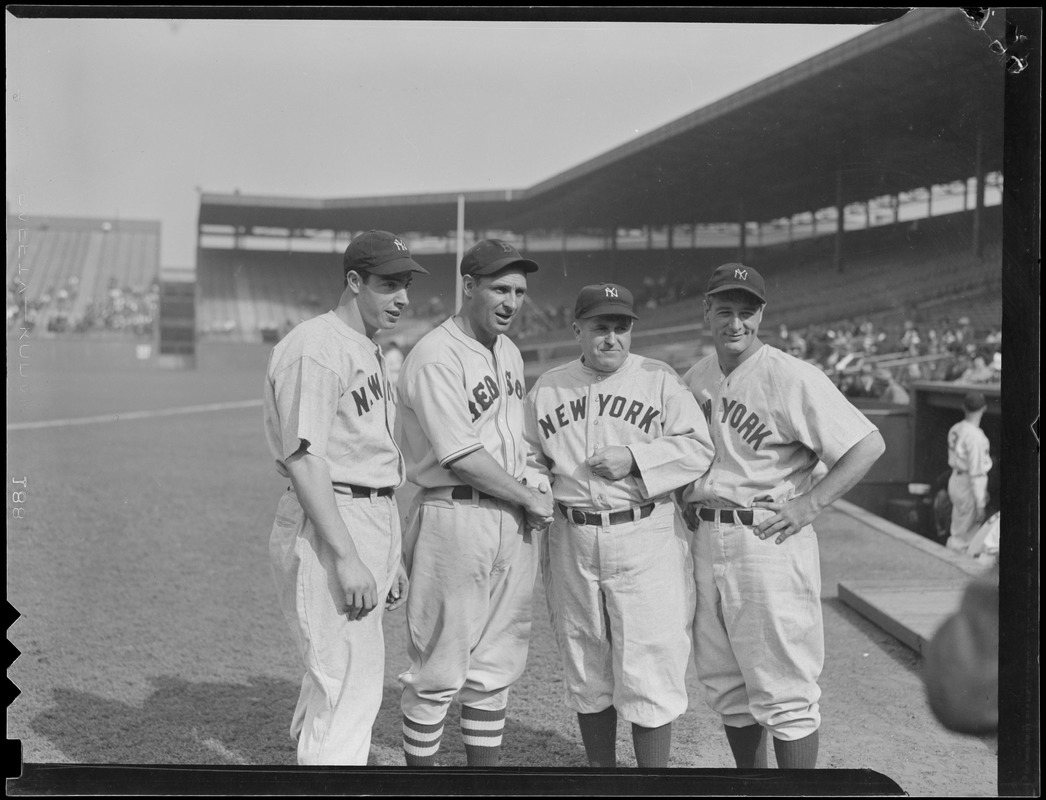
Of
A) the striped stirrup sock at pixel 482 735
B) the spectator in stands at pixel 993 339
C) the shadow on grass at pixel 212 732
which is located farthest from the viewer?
the spectator in stands at pixel 993 339

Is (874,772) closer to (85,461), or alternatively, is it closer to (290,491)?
(290,491)

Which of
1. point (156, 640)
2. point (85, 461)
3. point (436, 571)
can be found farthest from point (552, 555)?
point (85, 461)

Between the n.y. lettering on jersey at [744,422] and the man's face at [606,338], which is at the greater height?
the man's face at [606,338]

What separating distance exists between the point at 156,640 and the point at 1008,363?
3703mm

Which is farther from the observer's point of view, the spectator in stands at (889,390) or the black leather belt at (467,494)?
the spectator in stands at (889,390)

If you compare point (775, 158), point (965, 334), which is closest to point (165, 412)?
point (965, 334)

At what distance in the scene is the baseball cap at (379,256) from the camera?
2.37 metres

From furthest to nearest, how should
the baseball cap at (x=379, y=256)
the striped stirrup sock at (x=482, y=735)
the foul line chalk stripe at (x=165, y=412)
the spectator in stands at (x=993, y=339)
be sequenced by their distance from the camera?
the foul line chalk stripe at (x=165, y=412)
the spectator in stands at (x=993, y=339)
the striped stirrup sock at (x=482, y=735)
the baseball cap at (x=379, y=256)

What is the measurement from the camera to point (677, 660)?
100 inches

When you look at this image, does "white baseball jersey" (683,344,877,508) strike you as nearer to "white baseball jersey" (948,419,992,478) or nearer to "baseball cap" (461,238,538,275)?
"baseball cap" (461,238,538,275)

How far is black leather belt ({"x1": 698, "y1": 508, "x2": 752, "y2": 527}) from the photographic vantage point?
2.56 metres

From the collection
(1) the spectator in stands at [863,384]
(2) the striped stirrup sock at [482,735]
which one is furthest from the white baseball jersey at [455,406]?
(1) the spectator in stands at [863,384]

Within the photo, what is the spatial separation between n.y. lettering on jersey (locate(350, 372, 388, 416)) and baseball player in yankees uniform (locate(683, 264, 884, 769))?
38.1 inches

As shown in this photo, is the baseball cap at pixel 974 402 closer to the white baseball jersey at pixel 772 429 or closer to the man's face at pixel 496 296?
the white baseball jersey at pixel 772 429
